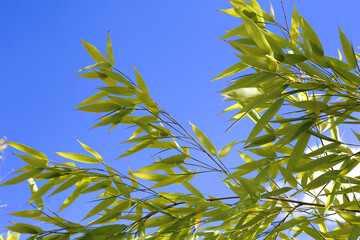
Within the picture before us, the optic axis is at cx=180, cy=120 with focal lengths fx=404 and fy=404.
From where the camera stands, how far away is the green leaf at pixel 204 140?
1.79 metres

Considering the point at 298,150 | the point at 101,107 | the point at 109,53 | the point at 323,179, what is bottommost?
the point at 323,179

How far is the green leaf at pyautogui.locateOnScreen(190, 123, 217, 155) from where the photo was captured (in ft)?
5.89

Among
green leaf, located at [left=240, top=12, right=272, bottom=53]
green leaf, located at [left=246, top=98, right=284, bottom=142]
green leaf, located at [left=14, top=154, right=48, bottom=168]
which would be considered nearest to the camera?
green leaf, located at [left=240, top=12, right=272, bottom=53]

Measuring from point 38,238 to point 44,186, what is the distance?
23 cm

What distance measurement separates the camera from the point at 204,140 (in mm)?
1832

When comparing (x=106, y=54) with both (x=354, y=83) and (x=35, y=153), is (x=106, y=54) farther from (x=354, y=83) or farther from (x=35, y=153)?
(x=354, y=83)

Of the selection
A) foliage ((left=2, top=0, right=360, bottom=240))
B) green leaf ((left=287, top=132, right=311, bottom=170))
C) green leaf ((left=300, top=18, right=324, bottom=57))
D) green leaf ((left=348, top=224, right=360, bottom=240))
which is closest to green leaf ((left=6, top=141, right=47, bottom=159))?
foliage ((left=2, top=0, right=360, bottom=240))

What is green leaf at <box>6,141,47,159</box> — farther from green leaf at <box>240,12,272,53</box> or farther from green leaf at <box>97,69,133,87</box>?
green leaf at <box>240,12,272,53</box>

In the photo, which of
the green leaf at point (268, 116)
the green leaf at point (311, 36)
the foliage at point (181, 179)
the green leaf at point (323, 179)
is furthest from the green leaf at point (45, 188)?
the green leaf at point (311, 36)

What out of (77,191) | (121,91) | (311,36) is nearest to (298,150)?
(311,36)

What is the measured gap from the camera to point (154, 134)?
1.82m

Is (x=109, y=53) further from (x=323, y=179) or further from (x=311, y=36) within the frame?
(x=323, y=179)

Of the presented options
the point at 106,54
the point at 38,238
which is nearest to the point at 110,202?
the point at 38,238

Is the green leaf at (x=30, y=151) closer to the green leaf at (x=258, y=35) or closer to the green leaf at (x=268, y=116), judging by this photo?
the green leaf at (x=268, y=116)
